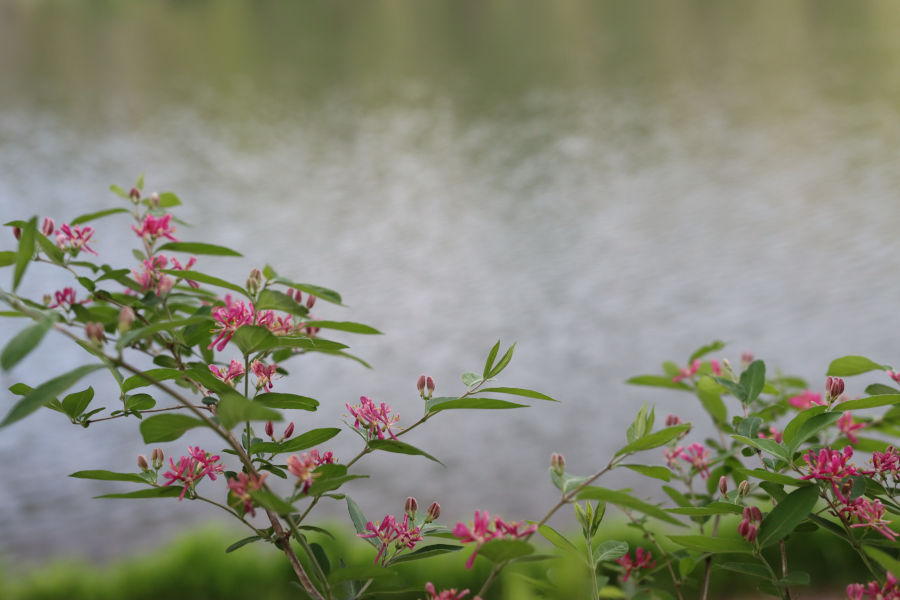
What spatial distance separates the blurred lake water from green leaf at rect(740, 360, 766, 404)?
204 centimetres

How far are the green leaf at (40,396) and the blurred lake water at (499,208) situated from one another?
2.38 metres

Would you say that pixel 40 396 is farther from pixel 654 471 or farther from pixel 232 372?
pixel 654 471

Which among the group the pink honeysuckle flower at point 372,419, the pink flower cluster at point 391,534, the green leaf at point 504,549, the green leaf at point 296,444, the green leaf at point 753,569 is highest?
the pink honeysuckle flower at point 372,419

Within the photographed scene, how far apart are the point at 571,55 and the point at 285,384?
9.69m

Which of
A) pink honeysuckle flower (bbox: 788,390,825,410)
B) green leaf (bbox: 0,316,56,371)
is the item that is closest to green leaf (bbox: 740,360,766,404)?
pink honeysuckle flower (bbox: 788,390,825,410)

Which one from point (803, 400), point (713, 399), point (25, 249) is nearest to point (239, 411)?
point (25, 249)

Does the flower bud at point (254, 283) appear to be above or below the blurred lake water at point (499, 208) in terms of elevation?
below

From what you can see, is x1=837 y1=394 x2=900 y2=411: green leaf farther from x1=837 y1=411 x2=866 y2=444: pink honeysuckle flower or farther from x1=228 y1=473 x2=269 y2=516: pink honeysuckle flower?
x1=228 y1=473 x2=269 y2=516: pink honeysuckle flower

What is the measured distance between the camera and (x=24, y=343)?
1.35 ft

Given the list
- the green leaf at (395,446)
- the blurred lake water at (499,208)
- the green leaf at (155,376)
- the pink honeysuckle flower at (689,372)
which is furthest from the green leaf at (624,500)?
the blurred lake water at (499,208)

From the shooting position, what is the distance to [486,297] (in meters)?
4.37

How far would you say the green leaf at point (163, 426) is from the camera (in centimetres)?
44

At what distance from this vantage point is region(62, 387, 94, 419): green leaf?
61 centimetres

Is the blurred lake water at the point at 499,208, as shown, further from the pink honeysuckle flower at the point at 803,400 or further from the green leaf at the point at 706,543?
the green leaf at the point at 706,543
